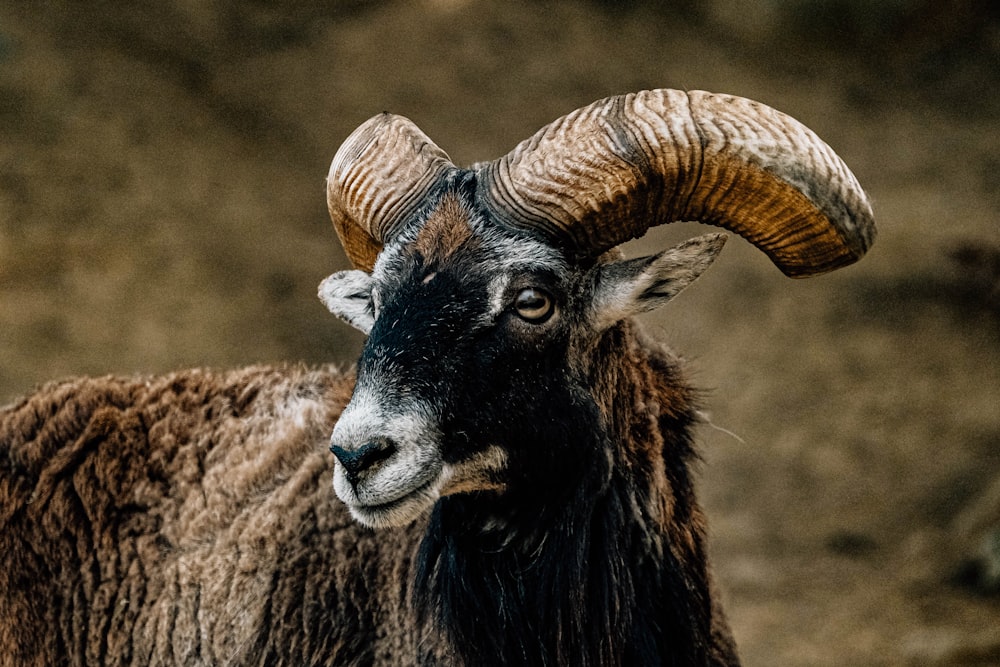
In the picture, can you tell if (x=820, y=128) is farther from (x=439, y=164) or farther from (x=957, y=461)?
(x=439, y=164)

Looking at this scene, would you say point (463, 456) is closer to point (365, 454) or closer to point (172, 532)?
point (365, 454)

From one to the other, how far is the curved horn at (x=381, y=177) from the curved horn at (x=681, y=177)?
1.38ft

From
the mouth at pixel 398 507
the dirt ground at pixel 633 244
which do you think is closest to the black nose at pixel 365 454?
the mouth at pixel 398 507

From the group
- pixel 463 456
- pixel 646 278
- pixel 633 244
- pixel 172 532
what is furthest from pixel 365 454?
pixel 633 244

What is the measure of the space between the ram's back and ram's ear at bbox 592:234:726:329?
144 cm

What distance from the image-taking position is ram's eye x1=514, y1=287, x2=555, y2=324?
3885 millimetres

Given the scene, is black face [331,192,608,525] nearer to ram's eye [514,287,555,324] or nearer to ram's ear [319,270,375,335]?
ram's eye [514,287,555,324]

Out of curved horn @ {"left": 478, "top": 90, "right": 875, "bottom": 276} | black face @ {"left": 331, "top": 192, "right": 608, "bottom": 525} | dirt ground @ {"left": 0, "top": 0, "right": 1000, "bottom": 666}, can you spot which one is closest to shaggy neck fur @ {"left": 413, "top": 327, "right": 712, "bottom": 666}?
black face @ {"left": 331, "top": 192, "right": 608, "bottom": 525}

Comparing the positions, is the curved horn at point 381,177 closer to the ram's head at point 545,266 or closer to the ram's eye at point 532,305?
the ram's head at point 545,266

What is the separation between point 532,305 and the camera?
3.90m

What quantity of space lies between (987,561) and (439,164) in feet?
21.0

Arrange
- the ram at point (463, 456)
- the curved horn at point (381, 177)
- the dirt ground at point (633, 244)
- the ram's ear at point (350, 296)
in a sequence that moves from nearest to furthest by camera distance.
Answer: the ram at point (463, 456) < the curved horn at point (381, 177) < the ram's ear at point (350, 296) < the dirt ground at point (633, 244)

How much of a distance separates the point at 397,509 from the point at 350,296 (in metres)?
1.46

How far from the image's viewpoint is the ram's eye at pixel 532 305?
3.88m
